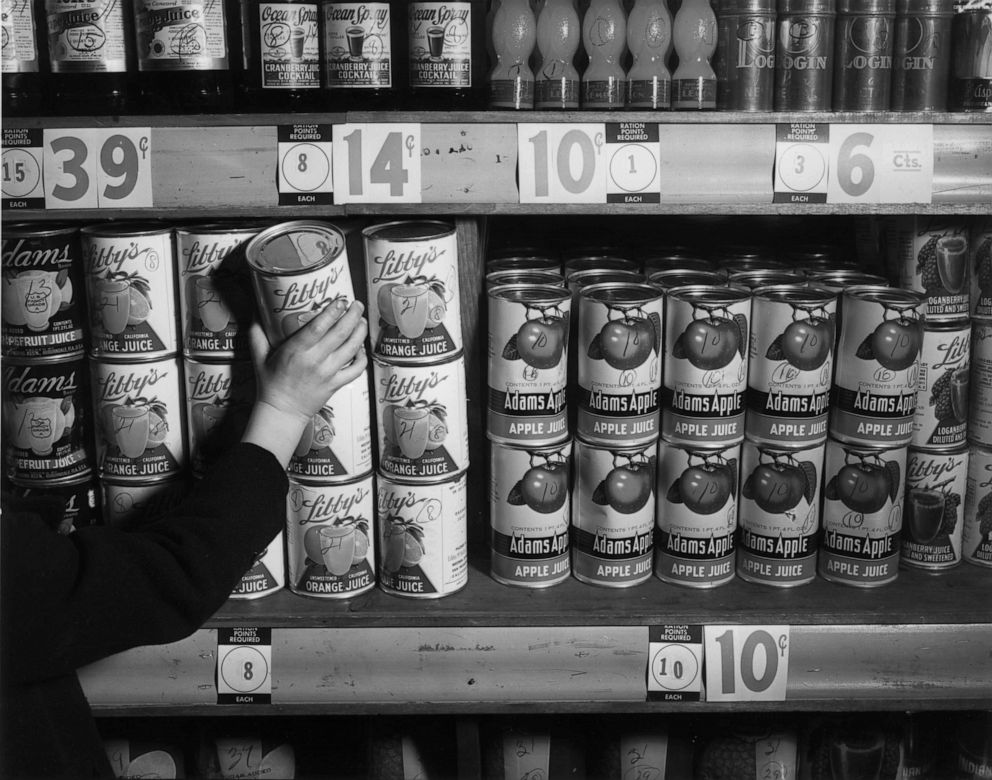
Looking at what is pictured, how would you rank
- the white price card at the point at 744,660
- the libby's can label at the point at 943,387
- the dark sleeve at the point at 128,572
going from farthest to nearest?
the libby's can label at the point at 943,387 → the white price card at the point at 744,660 → the dark sleeve at the point at 128,572

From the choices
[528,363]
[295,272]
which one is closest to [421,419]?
[528,363]

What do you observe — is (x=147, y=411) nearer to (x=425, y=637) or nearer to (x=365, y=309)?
(x=365, y=309)

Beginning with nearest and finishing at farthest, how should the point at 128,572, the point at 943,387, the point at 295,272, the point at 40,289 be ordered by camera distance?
the point at 128,572 → the point at 295,272 → the point at 40,289 → the point at 943,387

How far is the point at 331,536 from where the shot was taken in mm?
1354

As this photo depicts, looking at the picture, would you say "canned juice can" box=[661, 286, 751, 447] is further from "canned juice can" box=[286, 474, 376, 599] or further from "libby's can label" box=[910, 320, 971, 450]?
"canned juice can" box=[286, 474, 376, 599]

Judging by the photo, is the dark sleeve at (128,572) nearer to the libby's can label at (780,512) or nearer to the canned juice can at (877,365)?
the libby's can label at (780,512)

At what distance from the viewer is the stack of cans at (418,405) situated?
4.14ft

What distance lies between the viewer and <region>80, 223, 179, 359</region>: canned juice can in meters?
1.27

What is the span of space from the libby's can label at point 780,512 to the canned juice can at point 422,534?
401mm

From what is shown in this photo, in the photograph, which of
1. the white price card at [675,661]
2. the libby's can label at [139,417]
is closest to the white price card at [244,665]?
the libby's can label at [139,417]

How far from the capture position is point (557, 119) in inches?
48.9

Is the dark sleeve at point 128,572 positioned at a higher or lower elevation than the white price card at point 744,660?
higher

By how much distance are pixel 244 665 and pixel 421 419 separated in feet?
1.31

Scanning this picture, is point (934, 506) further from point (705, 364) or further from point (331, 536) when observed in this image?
point (331, 536)
